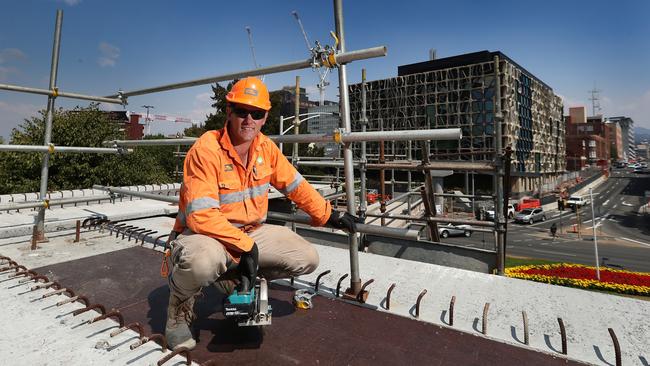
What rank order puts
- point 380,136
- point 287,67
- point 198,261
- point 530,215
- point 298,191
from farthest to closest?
point 530,215 → point 287,67 → point 298,191 → point 380,136 → point 198,261

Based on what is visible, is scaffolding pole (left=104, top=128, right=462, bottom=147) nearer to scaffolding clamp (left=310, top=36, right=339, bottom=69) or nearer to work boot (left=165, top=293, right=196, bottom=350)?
scaffolding clamp (left=310, top=36, right=339, bottom=69)

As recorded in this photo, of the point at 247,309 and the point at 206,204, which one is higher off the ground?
the point at 206,204

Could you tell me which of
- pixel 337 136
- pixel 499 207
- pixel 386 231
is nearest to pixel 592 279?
pixel 499 207

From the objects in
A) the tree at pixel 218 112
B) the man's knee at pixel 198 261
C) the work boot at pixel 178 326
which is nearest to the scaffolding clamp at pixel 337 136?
the man's knee at pixel 198 261

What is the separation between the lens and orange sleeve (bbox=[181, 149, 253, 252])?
1899 mm

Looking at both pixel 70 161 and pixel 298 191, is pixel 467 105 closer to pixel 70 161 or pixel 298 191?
pixel 70 161

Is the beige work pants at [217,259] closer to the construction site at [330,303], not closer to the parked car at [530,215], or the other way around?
the construction site at [330,303]

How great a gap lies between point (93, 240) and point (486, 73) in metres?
51.9

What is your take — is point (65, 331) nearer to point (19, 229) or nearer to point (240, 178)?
point (240, 178)

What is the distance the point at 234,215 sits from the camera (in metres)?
2.21

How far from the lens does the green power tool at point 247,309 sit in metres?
1.86

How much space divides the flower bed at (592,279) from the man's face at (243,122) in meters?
7.85

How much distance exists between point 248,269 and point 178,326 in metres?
0.57

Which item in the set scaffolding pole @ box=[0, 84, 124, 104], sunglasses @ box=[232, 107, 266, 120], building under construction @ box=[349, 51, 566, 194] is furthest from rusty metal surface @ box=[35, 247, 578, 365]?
building under construction @ box=[349, 51, 566, 194]
